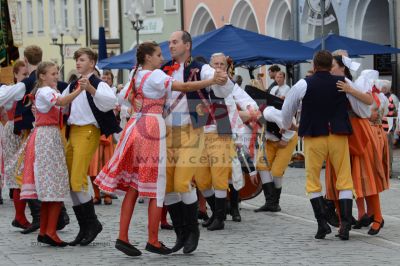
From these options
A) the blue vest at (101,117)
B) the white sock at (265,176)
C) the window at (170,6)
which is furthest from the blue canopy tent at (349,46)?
the window at (170,6)

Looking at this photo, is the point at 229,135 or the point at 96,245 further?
the point at 229,135

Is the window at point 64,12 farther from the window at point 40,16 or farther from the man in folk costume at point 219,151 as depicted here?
the man in folk costume at point 219,151

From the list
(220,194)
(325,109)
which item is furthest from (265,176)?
(325,109)

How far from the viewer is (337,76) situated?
423 inches

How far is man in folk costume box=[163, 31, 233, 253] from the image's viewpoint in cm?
988

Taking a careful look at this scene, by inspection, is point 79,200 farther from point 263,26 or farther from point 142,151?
point 263,26

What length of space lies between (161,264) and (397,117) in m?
12.0

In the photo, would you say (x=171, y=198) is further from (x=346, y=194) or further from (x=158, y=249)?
(x=346, y=194)

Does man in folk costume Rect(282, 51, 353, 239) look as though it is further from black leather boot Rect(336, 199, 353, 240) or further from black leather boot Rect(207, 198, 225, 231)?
black leather boot Rect(207, 198, 225, 231)

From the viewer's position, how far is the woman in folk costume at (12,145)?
39.4ft

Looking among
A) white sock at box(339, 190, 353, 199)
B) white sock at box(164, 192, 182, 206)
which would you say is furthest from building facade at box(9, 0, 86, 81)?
white sock at box(164, 192, 182, 206)

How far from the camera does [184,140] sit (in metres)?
10.1

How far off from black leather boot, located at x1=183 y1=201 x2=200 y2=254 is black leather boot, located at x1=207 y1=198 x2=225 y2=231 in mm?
1955

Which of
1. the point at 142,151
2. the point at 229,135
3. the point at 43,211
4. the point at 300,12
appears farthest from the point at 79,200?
the point at 300,12
